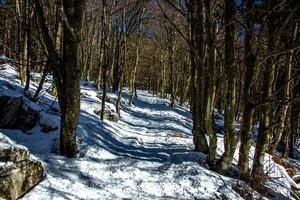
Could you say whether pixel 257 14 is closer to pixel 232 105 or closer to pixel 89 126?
pixel 232 105

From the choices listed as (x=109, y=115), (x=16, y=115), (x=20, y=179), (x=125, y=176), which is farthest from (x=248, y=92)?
(x=109, y=115)

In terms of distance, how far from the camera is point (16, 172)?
6.07 meters

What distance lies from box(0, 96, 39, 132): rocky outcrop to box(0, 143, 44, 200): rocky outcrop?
13.0 feet

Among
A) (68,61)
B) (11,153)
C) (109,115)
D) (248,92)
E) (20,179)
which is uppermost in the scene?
(68,61)

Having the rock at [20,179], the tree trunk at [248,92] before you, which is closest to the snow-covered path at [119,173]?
the rock at [20,179]

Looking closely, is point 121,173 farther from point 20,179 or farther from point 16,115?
point 16,115

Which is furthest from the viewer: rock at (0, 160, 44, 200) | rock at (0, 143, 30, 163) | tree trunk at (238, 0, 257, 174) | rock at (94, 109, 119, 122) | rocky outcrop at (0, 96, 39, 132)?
rock at (94, 109, 119, 122)

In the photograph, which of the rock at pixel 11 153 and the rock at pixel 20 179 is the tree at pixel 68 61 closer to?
the rock at pixel 20 179

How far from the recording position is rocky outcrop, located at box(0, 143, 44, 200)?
5.74 m

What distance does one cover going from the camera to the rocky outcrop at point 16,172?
574 cm

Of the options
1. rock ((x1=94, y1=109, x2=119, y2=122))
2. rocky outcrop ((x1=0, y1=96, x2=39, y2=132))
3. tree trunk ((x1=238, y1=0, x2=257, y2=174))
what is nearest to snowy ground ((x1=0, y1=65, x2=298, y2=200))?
rocky outcrop ((x1=0, y1=96, x2=39, y2=132))

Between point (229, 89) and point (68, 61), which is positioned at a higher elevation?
point (68, 61)

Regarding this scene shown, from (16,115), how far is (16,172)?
15.1 feet

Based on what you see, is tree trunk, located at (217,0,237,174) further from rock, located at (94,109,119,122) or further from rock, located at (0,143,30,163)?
rock, located at (94,109,119,122)
